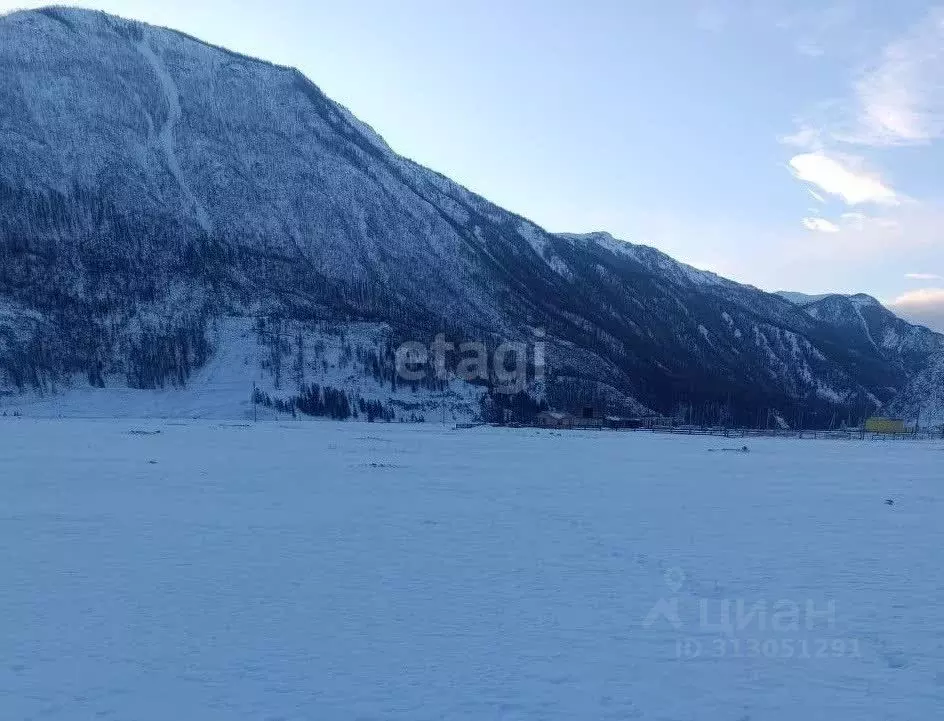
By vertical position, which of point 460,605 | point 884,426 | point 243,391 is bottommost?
point 460,605

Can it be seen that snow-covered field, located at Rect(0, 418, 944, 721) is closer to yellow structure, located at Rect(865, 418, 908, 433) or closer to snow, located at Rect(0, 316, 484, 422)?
snow, located at Rect(0, 316, 484, 422)

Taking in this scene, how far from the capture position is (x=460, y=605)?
15.6 meters

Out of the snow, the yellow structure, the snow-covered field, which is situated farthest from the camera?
the snow

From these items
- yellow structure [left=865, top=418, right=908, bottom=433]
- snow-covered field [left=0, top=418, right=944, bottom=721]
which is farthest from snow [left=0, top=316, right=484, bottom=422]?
snow-covered field [left=0, top=418, right=944, bottom=721]

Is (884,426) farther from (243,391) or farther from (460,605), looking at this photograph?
(460,605)

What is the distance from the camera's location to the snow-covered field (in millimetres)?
11133

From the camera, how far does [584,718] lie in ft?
34.6

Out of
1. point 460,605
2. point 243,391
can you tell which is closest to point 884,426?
point 243,391

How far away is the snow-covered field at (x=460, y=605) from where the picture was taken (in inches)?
438

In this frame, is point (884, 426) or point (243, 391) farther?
point (243, 391)

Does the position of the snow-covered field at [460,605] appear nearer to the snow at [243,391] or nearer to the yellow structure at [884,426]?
the snow at [243,391]

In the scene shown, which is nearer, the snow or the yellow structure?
the yellow structure

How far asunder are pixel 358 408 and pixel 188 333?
47.9 meters

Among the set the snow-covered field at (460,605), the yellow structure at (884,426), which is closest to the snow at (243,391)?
the yellow structure at (884,426)
